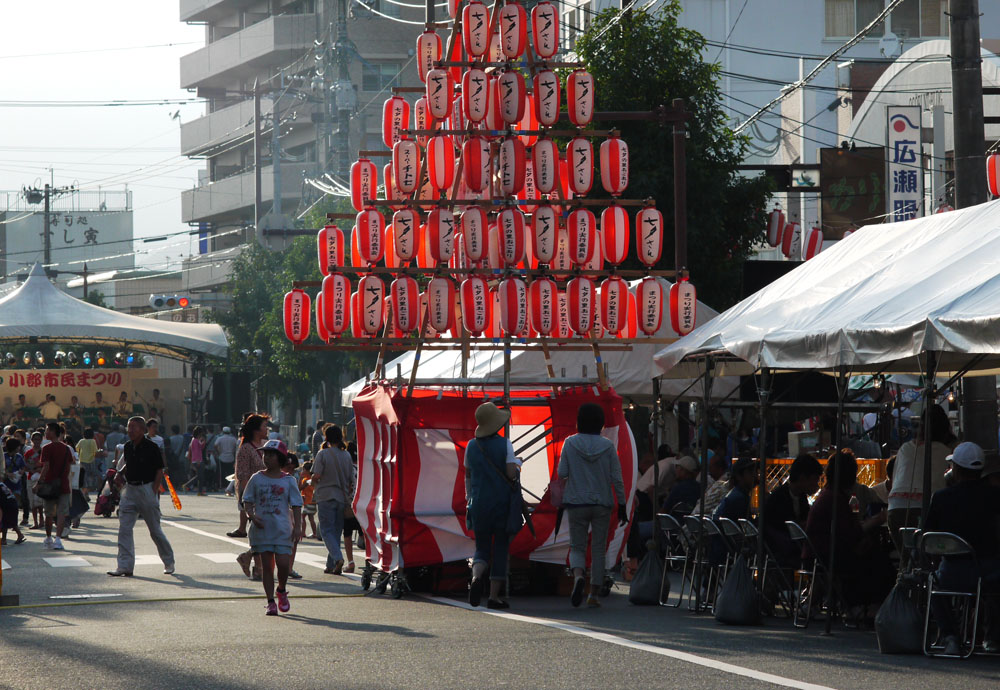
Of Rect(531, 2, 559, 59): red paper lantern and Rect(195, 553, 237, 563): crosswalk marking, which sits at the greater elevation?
Rect(531, 2, 559, 59): red paper lantern

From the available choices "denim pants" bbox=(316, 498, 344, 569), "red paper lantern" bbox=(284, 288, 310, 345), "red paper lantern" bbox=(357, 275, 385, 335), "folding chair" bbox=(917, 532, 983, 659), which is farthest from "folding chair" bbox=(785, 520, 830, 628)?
"red paper lantern" bbox=(284, 288, 310, 345)

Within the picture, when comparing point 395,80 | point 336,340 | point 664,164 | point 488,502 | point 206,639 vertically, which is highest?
point 395,80

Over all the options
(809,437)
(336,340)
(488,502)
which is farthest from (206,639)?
(809,437)

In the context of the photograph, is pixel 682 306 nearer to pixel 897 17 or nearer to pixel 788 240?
pixel 788 240

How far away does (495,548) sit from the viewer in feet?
43.4

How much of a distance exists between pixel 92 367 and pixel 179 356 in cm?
308

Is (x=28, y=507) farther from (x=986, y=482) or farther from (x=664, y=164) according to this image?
(x=986, y=482)

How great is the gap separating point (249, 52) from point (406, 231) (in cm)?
7299

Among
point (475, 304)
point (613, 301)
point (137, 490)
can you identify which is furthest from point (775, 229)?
point (137, 490)

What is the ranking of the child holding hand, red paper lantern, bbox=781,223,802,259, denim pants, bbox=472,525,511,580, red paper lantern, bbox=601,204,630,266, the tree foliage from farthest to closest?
red paper lantern, bbox=781,223,802,259 → the tree foliage → red paper lantern, bbox=601,204,630,266 → denim pants, bbox=472,525,511,580 → the child holding hand

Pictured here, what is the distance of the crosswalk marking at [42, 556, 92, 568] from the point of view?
62.6 feet

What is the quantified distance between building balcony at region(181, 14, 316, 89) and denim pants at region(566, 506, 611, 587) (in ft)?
241

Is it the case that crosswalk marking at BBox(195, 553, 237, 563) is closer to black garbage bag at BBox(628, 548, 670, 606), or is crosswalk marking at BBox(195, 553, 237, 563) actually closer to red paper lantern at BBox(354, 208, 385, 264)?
red paper lantern at BBox(354, 208, 385, 264)

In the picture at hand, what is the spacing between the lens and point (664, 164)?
24.4m
